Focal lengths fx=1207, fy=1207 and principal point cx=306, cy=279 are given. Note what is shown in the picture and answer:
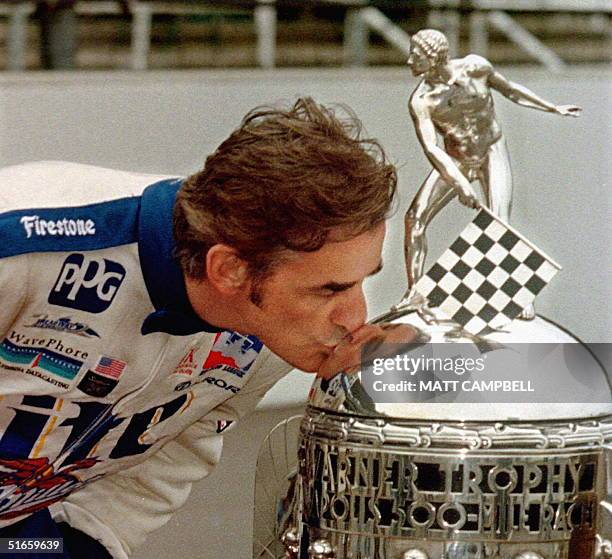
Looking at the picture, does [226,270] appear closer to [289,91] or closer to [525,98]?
[525,98]

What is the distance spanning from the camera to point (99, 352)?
83cm

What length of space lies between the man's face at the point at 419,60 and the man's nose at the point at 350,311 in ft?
0.51

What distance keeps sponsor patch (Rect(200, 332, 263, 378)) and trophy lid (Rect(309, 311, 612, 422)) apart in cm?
12

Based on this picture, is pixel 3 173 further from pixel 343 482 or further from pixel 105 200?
pixel 343 482

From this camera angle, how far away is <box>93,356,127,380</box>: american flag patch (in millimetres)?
833

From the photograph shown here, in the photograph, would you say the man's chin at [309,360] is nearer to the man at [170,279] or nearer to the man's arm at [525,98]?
the man at [170,279]

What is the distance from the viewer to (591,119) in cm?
113

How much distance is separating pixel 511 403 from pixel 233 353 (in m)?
0.24

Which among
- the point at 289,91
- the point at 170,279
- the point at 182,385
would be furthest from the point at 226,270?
the point at 289,91

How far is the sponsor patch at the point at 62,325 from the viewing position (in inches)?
31.7

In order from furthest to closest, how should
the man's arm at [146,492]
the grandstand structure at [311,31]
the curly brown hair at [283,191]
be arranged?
the grandstand structure at [311,31] → the man's arm at [146,492] → the curly brown hair at [283,191]

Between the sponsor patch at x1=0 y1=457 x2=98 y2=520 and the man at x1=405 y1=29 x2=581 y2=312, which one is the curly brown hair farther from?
the sponsor patch at x1=0 y1=457 x2=98 y2=520

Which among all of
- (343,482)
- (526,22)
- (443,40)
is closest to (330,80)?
(526,22)

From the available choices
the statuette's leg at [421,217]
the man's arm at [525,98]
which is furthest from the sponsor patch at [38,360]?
the man's arm at [525,98]
